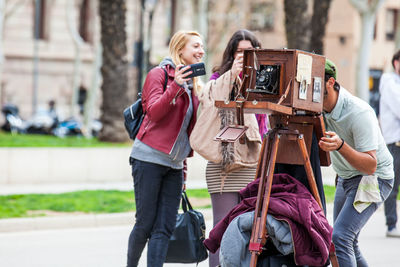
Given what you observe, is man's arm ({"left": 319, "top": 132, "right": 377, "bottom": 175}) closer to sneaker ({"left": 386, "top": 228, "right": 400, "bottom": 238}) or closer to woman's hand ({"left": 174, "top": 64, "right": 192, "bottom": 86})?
woman's hand ({"left": 174, "top": 64, "right": 192, "bottom": 86})

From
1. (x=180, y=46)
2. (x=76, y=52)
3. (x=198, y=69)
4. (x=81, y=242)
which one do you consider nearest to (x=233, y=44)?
(x=180, y=46)

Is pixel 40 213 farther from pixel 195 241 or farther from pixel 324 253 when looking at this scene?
pixel 324 253

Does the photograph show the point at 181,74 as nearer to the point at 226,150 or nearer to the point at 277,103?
the point at 226,150

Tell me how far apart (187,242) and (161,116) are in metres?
1.06

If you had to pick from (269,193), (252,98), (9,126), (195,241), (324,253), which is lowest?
(9,126)

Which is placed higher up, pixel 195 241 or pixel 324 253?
pixel 324 253

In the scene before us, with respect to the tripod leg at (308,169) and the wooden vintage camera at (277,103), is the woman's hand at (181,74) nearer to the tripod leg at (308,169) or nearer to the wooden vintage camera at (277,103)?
the wooden vintage camera at (277,103)

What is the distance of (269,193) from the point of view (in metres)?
4.57

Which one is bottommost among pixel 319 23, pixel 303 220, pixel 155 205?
pixel 155 205

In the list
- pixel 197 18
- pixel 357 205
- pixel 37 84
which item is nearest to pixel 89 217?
pixel 357 205

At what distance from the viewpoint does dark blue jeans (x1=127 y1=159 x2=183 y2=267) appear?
6012 mm

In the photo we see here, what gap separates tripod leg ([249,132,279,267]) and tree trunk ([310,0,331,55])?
14971 millimetres

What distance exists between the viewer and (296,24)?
1795 cm

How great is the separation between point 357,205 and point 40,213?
6.05 metres
